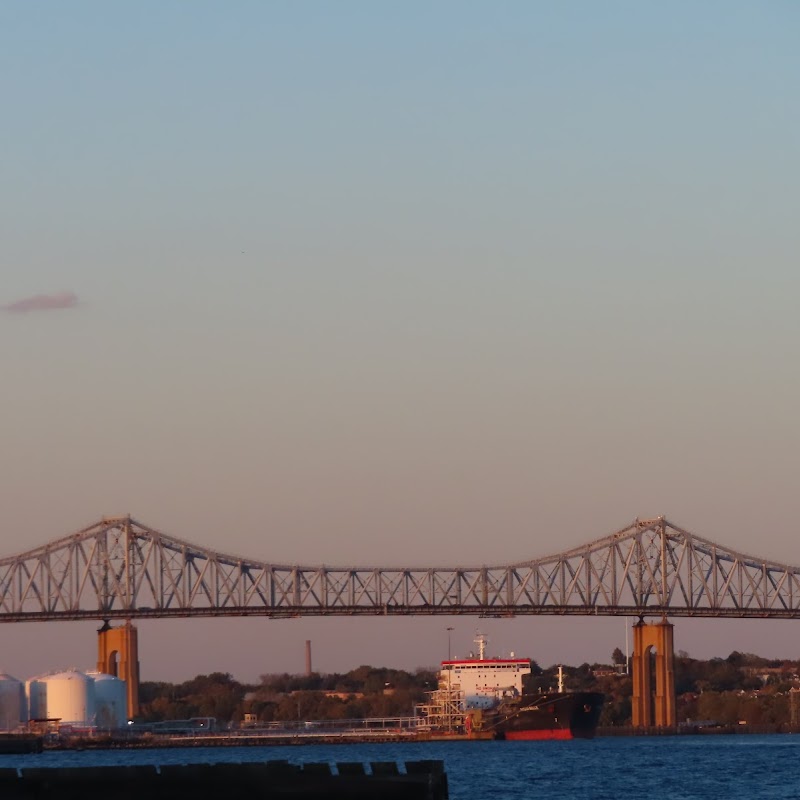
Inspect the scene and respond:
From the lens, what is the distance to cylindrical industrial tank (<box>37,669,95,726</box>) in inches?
5487

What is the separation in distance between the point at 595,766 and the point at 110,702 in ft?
205

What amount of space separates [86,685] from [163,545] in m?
14.5

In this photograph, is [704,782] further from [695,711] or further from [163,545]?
[695,711]

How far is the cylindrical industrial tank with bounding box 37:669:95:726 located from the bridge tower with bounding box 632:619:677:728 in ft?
125

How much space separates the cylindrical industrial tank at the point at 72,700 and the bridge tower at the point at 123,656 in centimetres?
315

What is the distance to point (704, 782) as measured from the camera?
70.2 metres

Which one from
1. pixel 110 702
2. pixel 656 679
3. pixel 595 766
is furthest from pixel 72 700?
pixel 595 766

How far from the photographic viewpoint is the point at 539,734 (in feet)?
458

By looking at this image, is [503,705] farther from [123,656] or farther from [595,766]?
[595,766]

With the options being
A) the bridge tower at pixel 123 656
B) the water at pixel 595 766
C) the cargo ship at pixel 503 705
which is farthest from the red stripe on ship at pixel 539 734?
the bridge tower at pixel 123 656

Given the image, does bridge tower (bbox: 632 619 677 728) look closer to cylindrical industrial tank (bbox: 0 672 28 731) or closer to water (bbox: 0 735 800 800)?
water (bbox: 0 735 800 800)

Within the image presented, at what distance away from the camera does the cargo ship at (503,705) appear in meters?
140

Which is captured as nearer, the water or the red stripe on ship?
the water

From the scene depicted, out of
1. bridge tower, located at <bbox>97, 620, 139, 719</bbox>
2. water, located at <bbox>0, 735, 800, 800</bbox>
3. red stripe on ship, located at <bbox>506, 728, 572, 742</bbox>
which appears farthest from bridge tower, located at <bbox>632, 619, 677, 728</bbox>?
bridge tower, located at <bbox>97, 620, 139, 719</bbox>
